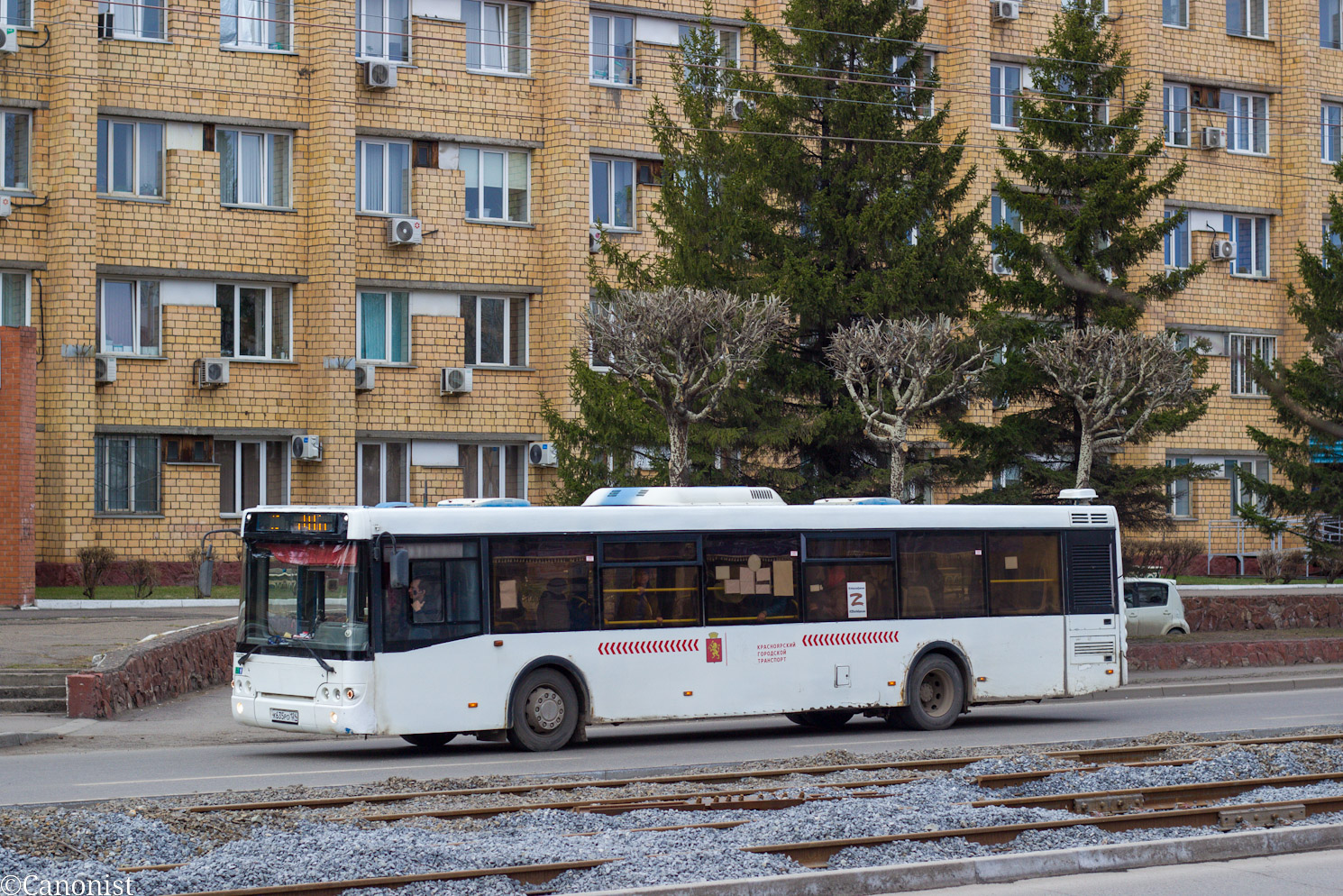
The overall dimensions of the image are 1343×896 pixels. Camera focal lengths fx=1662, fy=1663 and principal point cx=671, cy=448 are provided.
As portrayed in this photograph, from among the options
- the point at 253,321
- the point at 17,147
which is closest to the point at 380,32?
the point at 253,321

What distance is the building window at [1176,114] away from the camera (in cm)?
4641

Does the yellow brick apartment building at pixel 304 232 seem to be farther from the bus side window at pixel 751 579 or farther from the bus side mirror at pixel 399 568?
the bus side mirror at pixel 399 568

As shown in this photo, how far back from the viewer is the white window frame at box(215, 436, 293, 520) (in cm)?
3506

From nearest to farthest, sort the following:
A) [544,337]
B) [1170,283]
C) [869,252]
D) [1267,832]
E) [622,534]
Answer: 1. [1267,832]
2. [622,534]
3. [869,252]
4. [1170,283]
5. [544,337]

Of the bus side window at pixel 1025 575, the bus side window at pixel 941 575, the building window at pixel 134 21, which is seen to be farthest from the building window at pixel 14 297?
the bus side window at pixel 1025 575

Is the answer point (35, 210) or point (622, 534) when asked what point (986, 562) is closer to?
point (622, 534)

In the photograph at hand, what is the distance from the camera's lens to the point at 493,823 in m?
11.2

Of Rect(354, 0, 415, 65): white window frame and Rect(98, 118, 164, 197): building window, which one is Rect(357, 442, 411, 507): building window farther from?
Rect(354, 0, 415, 65): white window frame

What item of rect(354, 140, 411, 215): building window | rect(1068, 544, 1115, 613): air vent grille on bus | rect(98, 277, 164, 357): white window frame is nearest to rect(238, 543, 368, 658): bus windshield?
rect(1068, 544, 1115, 613): air vent grille on bus

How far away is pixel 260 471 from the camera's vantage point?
35531mm

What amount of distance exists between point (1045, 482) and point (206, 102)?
61.9ft

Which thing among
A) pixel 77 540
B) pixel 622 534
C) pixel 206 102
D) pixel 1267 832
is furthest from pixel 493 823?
pixel 206 102

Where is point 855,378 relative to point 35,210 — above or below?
below

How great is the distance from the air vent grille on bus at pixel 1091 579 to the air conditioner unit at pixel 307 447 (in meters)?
19.4
